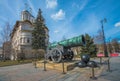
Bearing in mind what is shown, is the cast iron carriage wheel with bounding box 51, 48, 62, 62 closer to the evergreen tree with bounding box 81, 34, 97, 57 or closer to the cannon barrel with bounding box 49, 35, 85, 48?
the cannon barrel with bounding box 49, 35, 85, 48

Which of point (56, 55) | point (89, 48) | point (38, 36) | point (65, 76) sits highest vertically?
point (38, 36)

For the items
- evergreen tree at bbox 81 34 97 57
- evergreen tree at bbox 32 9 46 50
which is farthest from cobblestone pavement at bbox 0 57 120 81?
evergreen tree at bbox 32 9 46 50

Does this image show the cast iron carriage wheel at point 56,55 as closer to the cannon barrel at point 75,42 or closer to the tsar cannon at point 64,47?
the tsar cannon at point 64,47

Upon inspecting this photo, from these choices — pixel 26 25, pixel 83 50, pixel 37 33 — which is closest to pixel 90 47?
pixel 83 50

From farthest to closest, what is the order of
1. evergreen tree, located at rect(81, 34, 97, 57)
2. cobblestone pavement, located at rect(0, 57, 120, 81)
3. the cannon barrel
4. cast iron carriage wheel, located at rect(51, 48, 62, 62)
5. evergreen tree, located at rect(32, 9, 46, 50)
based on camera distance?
1. evergreen tree, located at rect(32, 9, 46, 50)
2. evergreen tree, located at rect(81, 34, 97, 57)
3. cast iron carriage wheel, located at rect(51, 48, 62, 62)
4. the cannon barrel
5. cobblestone pavement, located at rect(0, 57, 120, 81)

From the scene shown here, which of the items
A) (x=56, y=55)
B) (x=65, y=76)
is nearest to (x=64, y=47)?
(x=56, y=55)

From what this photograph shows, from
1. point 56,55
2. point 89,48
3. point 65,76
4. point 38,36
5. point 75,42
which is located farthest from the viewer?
point 38,36

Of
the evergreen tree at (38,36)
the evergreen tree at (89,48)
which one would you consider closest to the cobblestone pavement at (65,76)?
the evergreen tree at (89,48)

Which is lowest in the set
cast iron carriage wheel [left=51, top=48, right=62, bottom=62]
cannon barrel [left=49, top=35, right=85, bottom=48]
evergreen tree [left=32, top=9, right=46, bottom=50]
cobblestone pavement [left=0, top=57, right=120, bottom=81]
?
cobblestone pavement [left=0, top=57, right=120, bottom=81]

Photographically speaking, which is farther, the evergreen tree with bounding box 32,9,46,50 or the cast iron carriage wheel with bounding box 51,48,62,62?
the evergreen tree with bounding box 32,9,46,50

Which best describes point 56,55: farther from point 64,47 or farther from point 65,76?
point 65,76

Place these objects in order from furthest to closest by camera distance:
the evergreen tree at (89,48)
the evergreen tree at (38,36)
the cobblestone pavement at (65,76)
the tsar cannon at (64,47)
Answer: the evergreen tree at (38,36) < the evergreen tree at (89,48) < the tsar cannon at (64,47) < the cobblestone pavement at (65,76)

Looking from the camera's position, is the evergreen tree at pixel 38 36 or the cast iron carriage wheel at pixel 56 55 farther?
the evergreen tree at pixel 38 36

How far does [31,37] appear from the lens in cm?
3744
